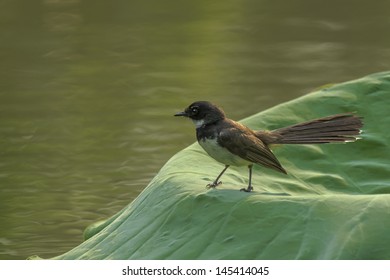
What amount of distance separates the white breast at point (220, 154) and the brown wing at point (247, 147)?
0.6 inches

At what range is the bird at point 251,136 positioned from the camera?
4.32 meters

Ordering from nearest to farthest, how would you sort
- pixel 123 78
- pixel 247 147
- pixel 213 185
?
pixel 213 185 < pixel 247 147 < pixel 123 78

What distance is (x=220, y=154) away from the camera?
4.35 m

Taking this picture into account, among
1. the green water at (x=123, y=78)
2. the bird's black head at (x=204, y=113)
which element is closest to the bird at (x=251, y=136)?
the bird's black head at (x=204, y=113)

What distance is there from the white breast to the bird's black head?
12cm

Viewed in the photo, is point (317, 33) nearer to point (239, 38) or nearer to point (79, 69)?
point (239, 38)

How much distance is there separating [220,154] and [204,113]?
22 centimetres

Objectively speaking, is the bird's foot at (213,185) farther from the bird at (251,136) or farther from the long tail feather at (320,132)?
the long tail feather at (320,132)

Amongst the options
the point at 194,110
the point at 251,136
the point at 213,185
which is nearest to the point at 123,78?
the point at 194,110

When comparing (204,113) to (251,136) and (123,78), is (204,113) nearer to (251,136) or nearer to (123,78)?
(251,136)

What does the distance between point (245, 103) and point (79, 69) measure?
1.98 metres

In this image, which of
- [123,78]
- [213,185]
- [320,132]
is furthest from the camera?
[123,78]

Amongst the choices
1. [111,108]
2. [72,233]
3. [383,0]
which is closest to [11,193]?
[72,233]

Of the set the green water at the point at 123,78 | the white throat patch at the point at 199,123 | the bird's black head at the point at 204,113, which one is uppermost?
the bird's black head at the point at 204,113
